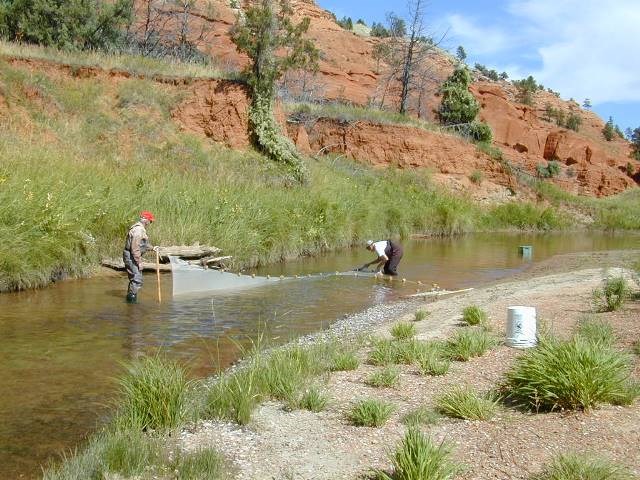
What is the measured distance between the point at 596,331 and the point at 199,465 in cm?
548

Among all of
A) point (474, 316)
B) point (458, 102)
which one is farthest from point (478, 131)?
point (474, 316)

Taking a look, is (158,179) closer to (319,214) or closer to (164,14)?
(319,214)

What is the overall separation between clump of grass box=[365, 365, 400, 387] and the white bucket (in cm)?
185

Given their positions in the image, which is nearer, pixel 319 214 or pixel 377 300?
pixel 377 300

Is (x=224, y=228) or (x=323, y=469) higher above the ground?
(x=224, y=228)

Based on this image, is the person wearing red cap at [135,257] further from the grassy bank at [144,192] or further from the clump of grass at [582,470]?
the clump of grass at [582,470]

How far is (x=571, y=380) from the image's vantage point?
5.98 m

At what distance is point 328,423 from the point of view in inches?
240

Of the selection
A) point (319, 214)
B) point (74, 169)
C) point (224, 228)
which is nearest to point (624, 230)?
point (319, 214)

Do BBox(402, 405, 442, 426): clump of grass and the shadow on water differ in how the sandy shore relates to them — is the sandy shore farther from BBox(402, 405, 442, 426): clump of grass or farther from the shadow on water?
the shadow on water

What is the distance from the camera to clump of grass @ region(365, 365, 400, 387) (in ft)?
23.2

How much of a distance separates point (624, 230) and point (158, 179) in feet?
119

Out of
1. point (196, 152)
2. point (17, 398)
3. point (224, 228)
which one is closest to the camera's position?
point (17, 398)

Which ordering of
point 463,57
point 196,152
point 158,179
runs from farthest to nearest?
point 463,57 < point 196,152 < point 158,179
